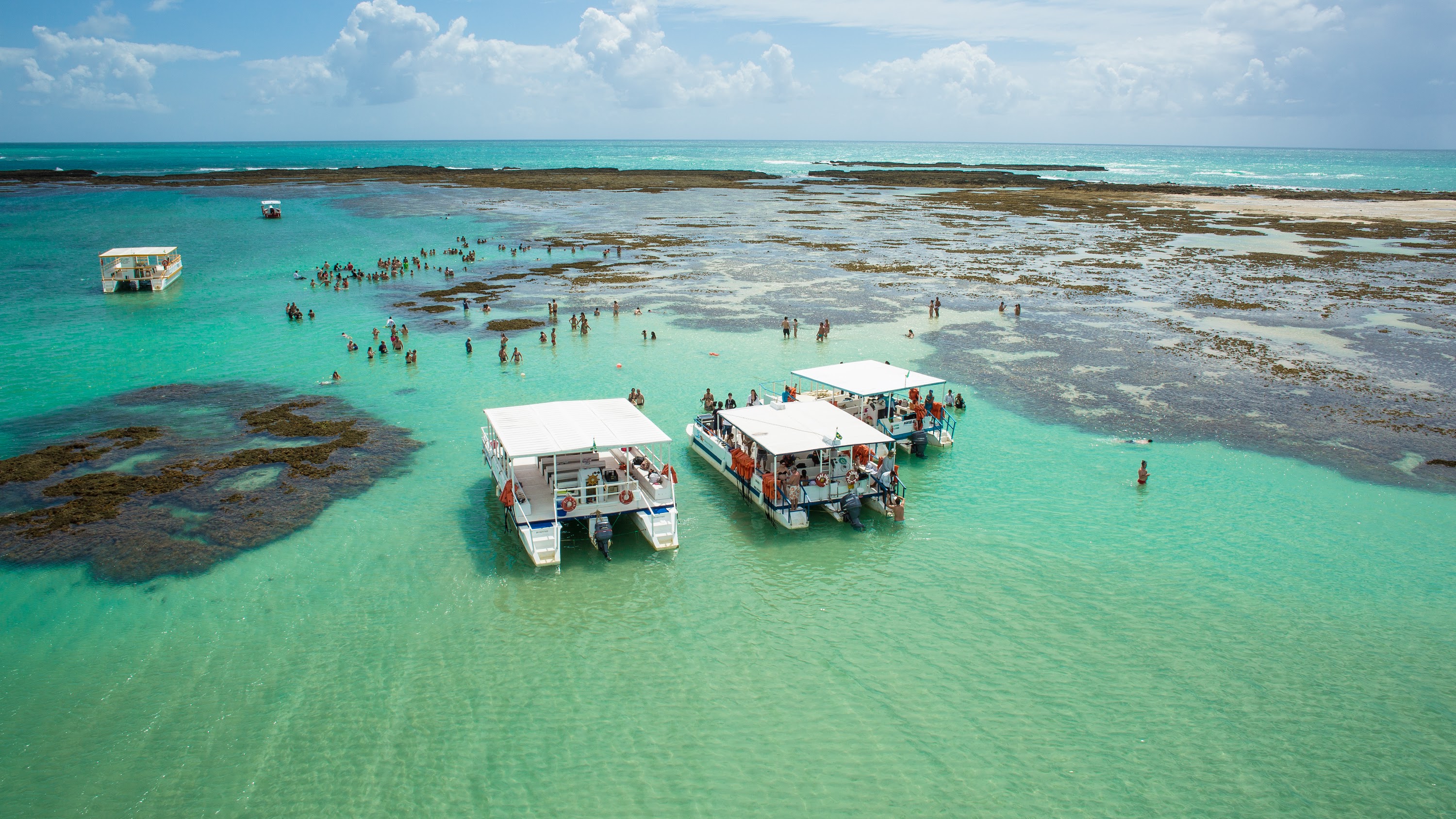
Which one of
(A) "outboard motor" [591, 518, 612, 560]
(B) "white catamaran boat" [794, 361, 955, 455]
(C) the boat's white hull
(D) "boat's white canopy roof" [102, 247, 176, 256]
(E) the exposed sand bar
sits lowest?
(A) "outboard motor" [591, 518, 612, 560]

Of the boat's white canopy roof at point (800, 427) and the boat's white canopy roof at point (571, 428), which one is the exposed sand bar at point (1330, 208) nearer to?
the boat's white canopy roof at point (800, 427)

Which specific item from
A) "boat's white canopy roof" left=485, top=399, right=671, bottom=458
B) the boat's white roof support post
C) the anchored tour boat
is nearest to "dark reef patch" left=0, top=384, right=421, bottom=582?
the boat's white roof support post

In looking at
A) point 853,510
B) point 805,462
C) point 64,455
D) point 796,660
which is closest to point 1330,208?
point 805,462

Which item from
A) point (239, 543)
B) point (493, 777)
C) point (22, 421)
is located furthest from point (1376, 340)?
point (22, 421)

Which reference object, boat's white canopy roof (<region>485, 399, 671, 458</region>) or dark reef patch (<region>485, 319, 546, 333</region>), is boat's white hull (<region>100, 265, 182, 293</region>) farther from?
boat's white canopy roof (<region>485, 399, 671, 458</region>)

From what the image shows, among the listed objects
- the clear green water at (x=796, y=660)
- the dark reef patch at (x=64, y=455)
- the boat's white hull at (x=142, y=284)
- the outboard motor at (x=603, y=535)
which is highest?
the boat's white hull at (x=142, y=284)

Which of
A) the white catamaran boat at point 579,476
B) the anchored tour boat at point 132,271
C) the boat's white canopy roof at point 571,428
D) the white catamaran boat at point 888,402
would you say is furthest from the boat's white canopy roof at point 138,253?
Answer: the white catamaran boat at point 888,402
